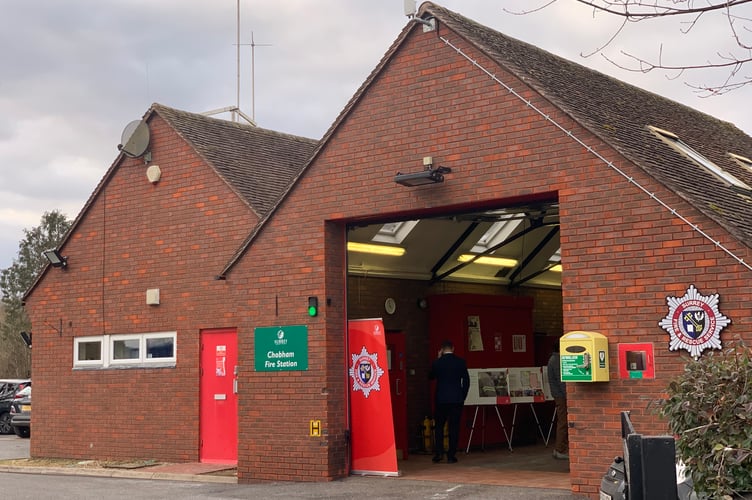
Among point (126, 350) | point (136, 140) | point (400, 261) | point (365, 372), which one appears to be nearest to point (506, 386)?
point (400, 261)

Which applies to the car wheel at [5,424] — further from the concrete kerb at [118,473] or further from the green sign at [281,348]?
the green sign at [281,348]

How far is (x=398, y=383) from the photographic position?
58.4ft

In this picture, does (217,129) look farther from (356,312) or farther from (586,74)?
(586,74)

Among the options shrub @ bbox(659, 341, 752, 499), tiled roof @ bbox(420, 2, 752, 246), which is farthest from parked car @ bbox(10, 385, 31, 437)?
shrub @ bbox(659, 341, 752, 499)

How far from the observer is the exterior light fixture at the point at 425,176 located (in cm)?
1305

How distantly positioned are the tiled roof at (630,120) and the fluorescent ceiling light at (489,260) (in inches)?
160

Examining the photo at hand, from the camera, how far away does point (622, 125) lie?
523 inches

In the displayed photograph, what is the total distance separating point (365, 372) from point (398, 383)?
330 centimetres

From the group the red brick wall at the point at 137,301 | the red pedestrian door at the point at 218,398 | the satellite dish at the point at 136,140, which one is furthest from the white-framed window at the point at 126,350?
the satellite dish at the point at 136,140

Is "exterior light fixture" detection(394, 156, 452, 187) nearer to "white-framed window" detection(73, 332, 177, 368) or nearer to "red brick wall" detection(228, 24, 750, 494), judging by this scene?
"red brick wall" detection(228, 24, 750, 494)

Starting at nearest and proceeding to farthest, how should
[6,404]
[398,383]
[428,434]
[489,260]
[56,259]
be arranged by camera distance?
[398,383], [428,434], [489,260], [56,259], [6,404]

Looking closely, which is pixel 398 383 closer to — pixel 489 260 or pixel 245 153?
pixel 489 260

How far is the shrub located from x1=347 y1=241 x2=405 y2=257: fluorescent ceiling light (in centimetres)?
1072

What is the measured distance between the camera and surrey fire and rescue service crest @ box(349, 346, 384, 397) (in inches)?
570
